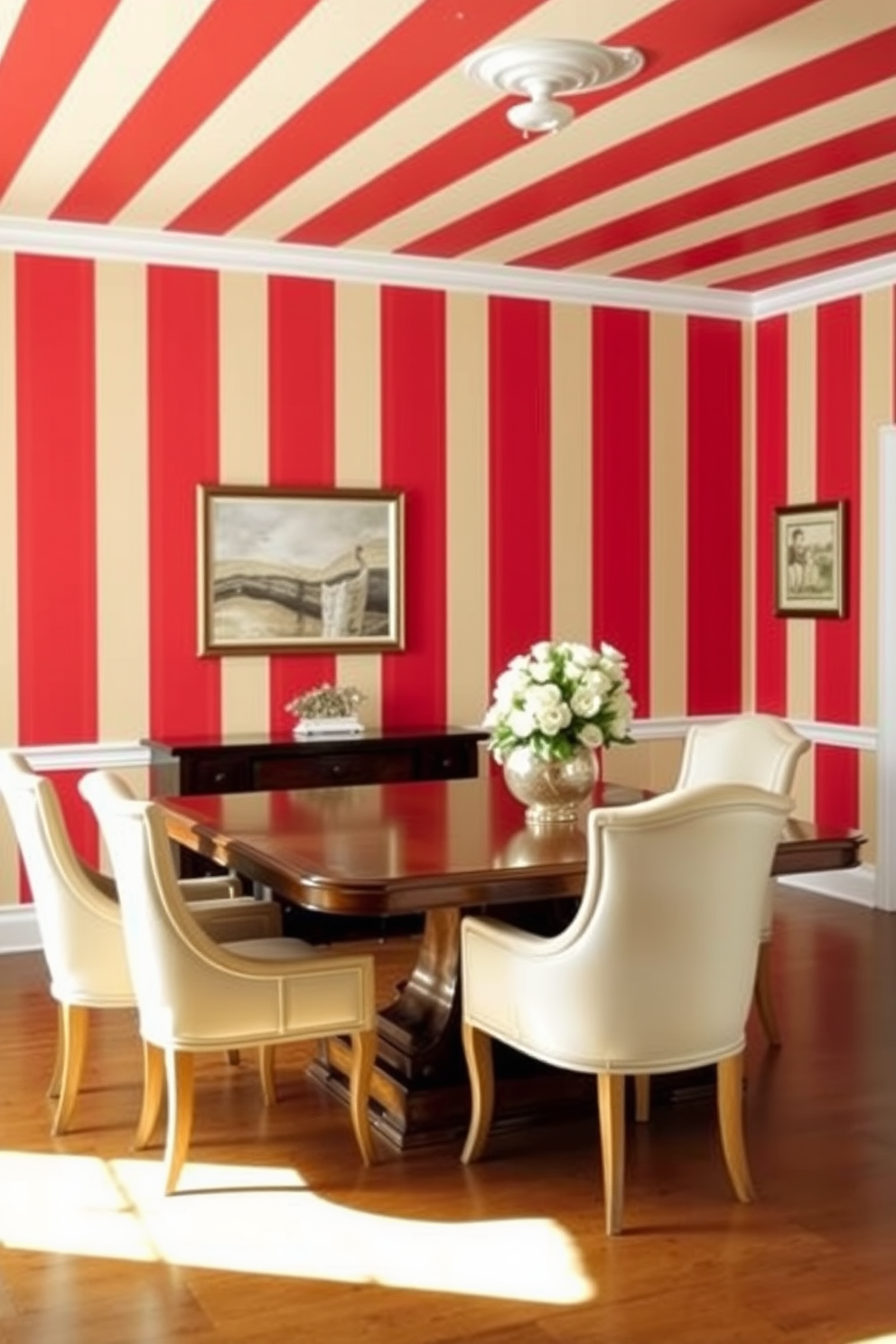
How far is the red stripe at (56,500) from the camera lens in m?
5.91

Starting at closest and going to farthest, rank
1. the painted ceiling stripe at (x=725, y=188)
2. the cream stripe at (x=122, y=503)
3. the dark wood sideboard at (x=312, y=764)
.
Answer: the painted ceiling stripe at (x=725, y=188), the dark wood sideboard at (x=312, y=764), the cream stripe at (x=122, y=503)

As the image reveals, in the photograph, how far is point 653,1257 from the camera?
3188 mm

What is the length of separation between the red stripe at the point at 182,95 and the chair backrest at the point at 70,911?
6.27ft

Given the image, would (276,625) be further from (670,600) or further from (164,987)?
(164,987)

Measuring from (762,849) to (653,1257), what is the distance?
34.1 inches

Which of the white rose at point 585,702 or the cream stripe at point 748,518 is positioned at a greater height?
the cream stripe at point 748,518

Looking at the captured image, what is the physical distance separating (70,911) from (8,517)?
2447 millimetres

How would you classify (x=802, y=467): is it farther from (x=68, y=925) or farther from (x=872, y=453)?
(x=68, y=925)

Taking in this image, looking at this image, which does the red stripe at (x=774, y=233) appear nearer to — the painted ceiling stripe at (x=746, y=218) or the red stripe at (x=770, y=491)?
the painted ceiling stripe at (x=746, y=218)

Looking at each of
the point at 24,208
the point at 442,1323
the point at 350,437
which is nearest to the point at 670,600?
the point at 350,437

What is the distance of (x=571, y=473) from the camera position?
6.92m

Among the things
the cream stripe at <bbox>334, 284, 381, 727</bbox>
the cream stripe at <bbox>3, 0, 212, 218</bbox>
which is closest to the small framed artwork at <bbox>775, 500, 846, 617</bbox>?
the cream stripe at <bbox>334, 284, 381, 727</bbox>

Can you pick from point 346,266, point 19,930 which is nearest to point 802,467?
point 346,266

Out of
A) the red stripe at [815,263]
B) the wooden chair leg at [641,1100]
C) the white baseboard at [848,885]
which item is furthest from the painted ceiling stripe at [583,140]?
the white baseboard at [848,885]
